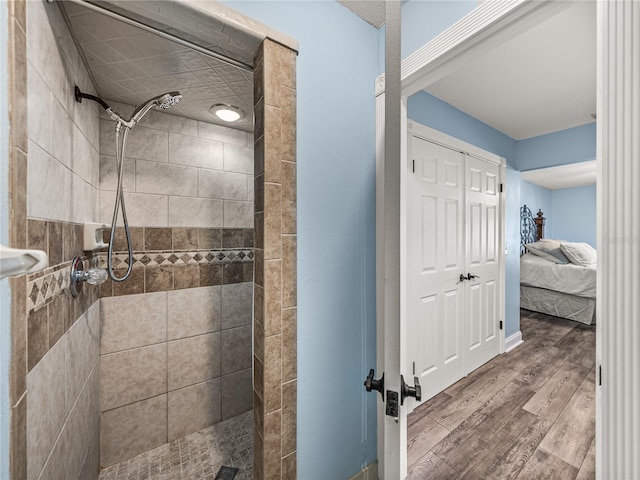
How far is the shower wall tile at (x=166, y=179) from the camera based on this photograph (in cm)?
150

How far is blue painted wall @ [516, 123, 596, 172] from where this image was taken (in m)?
2.57

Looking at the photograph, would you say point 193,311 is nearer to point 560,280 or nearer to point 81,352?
point 81,352

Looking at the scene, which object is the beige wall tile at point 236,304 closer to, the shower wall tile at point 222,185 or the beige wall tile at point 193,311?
the beige wall tile at point 193,311

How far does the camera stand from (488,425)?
1.65 meters

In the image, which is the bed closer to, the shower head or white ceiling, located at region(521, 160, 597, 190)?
white ceiling, located at region(521, 160, 597, 190)

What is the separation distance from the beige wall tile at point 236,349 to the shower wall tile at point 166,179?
96cm

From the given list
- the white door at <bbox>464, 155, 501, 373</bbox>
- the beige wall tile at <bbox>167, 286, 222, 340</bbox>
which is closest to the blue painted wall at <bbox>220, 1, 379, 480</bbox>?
the beige wall tile at <bbox>167, 286, 222, 340</bbox>

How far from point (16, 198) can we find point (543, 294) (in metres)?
5.21

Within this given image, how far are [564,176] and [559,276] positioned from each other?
1906mm

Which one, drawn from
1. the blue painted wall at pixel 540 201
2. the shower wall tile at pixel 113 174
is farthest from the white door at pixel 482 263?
the blue painted wall at pixel 540 201

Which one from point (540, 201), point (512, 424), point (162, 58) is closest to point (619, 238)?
point (162, 58)

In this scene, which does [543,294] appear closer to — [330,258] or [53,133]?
[330,258]

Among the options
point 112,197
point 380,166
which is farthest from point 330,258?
point 112,197

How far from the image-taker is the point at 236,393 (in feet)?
5.73
